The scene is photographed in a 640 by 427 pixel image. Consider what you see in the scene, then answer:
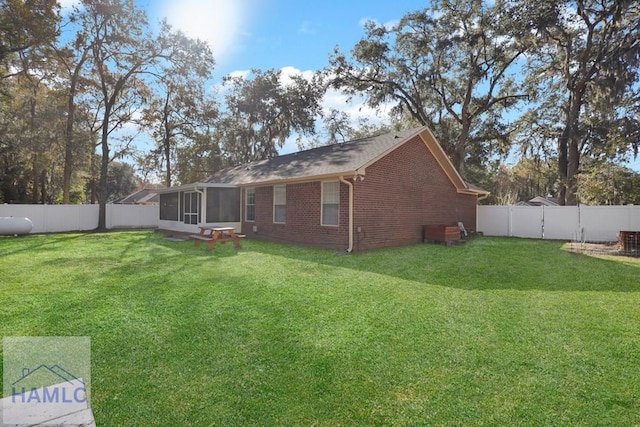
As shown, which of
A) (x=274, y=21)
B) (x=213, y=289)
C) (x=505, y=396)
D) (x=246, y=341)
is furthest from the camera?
(x=274, y=21)

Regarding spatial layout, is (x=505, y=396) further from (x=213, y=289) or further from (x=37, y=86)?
(x=37, y=86)

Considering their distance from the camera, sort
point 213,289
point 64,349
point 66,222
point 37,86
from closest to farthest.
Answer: point 64,349
point 213,289
point 66,222
point 37,86

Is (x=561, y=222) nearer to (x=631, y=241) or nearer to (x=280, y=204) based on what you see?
(x=631, y=241)

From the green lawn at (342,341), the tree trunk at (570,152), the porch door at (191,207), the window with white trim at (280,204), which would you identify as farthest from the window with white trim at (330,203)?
the tree trunk at (570,152)

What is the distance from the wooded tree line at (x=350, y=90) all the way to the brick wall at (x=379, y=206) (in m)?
8.54

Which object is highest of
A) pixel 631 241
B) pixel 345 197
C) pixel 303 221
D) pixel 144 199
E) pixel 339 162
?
pixel 339 162

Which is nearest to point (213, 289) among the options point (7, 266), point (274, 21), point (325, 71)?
point (7, 266)

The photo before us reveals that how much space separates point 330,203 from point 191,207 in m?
7.25

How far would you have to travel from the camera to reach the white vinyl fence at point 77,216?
17703 mm

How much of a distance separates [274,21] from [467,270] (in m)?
10.1

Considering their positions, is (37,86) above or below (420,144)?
above

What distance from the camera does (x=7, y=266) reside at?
7.62 metres

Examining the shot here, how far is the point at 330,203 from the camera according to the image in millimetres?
11164

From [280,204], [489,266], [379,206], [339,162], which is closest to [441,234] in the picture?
[379,206]
